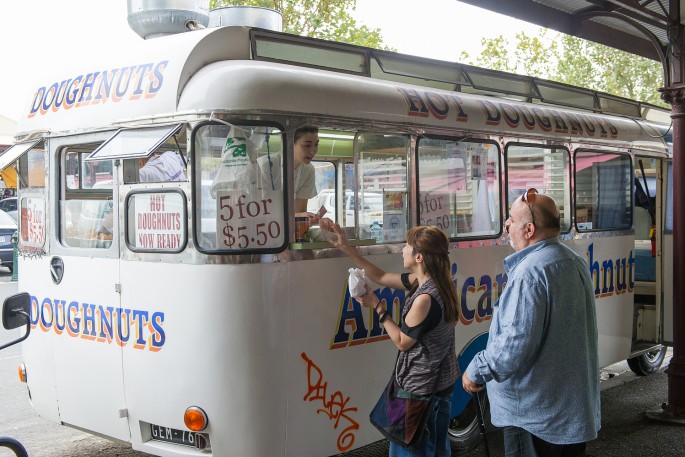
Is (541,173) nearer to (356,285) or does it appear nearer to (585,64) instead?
(356,285)

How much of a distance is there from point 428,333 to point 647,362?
207 inches

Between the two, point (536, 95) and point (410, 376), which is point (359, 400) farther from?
point (536, 95)

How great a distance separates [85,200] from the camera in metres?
4.74

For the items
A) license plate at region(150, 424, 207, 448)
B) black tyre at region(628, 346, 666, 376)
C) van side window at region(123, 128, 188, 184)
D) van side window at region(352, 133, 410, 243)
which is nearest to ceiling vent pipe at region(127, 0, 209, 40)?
van side window at region(123, 128, 188, 184)

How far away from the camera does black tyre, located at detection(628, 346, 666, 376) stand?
8.09 m

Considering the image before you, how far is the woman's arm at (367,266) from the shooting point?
14.4ft

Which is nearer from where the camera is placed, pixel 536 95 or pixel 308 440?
pixel 308 440

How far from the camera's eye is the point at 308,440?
166 inches

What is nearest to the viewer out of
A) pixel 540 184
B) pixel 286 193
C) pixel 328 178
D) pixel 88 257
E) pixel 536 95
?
pixel 286 193

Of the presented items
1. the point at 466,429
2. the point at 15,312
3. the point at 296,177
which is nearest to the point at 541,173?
the point at 466,429

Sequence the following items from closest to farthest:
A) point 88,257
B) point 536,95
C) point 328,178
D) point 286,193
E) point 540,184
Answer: point 286,193 → point 88,257 → point 328,178 → point 540,184 → point 536,95

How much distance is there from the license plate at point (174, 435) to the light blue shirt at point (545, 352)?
5.58ft

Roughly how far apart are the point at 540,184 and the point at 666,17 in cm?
199

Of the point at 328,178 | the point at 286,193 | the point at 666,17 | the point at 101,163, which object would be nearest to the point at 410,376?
the point at 286,193
